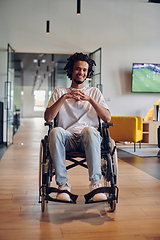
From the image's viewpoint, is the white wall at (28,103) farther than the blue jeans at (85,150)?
Yes

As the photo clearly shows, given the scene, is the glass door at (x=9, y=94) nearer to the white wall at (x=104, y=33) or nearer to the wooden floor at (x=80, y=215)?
the white wall at (x=104, y=33)

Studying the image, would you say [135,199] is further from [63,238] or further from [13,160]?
[13,160]

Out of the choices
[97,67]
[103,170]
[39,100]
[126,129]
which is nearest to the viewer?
[103,170]

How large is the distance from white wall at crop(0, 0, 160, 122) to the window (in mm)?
16919

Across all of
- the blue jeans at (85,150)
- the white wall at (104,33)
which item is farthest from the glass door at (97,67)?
the blue jeans at (85,150)

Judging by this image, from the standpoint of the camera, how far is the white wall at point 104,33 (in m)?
6.22

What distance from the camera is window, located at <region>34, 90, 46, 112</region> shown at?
23.1 m

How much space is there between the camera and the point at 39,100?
23438 mm

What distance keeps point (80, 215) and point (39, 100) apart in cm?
2188

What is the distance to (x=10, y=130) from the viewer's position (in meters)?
6.25

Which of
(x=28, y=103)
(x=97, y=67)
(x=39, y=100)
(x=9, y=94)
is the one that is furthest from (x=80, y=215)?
(x=39, y=100)

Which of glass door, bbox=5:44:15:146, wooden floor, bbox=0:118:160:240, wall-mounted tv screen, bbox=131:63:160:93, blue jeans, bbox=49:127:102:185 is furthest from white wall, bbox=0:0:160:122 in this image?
Answer: blue jeans, bbox=49:127:102:185

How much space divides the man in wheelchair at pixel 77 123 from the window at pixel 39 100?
20.9m

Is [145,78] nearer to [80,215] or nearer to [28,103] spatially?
[80,215]
